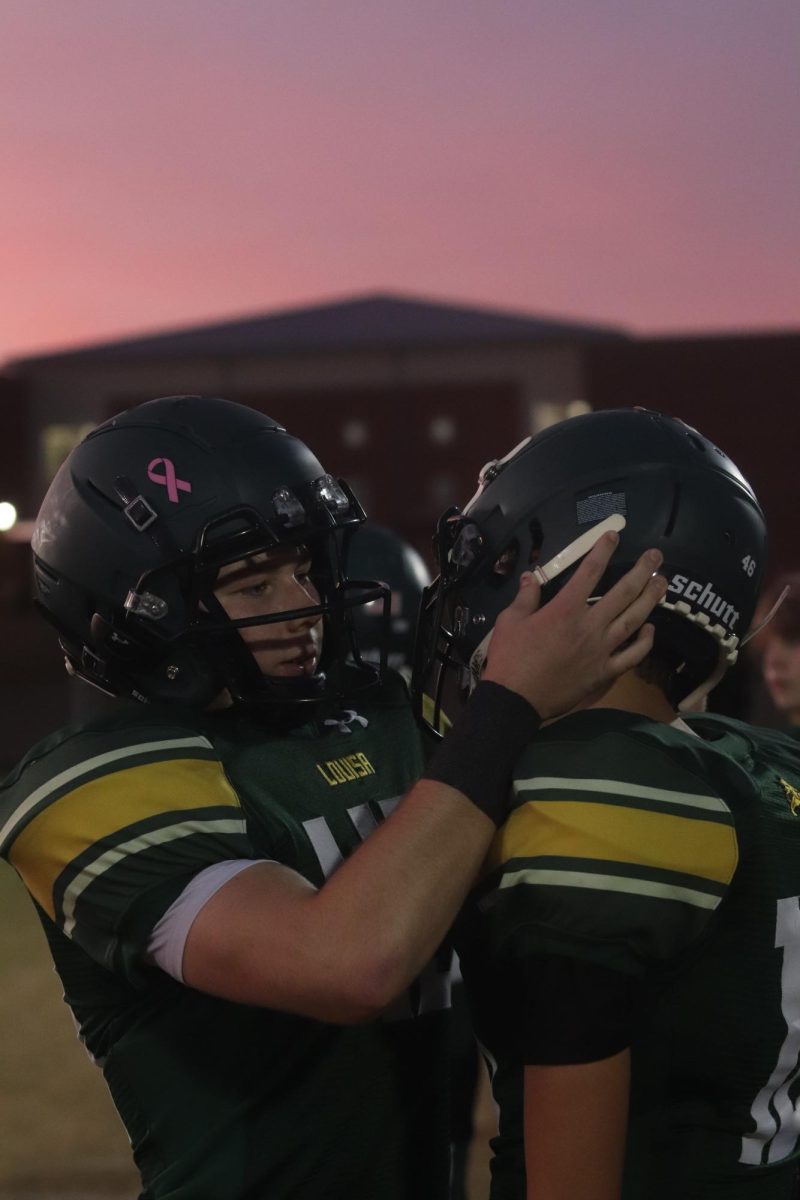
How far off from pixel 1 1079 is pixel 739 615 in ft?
12.9

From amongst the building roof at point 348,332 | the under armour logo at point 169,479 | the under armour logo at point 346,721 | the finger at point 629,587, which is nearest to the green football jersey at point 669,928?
the finger at point 629,587

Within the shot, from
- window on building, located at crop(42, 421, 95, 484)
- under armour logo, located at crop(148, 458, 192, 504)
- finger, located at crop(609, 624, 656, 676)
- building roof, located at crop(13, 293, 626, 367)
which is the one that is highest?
under armour logo, located at crop(148, 458, 192, 504)

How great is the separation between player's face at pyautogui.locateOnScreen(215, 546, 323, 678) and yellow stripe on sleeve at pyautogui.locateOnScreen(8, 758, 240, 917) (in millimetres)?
274

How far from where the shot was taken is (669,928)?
128cm

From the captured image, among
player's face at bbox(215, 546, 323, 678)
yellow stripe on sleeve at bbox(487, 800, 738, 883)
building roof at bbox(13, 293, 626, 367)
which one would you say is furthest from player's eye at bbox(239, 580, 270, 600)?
building roof at bbox(13, 293, 626, 367)

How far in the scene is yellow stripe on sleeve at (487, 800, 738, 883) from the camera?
4.22ft

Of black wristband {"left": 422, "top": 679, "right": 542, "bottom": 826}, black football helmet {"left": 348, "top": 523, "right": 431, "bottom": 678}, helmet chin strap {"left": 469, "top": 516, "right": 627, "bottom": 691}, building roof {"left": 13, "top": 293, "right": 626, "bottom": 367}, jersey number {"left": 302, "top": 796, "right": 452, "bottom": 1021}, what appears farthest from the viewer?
building roof {"left": 13, "top": 293, "right": 626, "bottom": 367}

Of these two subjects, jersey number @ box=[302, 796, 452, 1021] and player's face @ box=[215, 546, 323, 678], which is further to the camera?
player's face @ box=[215, 546, 323, 678]

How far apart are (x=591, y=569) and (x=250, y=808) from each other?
1.94 ft

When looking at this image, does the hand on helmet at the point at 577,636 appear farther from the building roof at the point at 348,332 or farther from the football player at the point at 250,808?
the building roof at the point at 348,332

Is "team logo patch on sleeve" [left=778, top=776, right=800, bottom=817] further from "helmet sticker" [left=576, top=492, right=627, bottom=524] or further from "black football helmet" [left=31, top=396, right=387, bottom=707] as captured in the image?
"black football helmet" [left=31, top=396, right=387, bottom=707]

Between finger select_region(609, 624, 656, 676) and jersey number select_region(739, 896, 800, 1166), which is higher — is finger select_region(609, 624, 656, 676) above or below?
above

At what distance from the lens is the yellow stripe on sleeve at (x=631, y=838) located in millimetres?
1286

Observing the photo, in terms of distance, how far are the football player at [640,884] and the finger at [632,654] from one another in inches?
1.6
